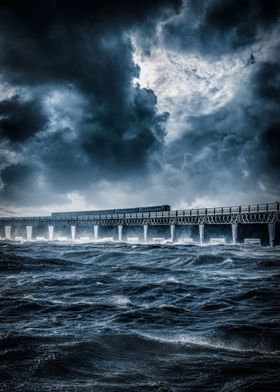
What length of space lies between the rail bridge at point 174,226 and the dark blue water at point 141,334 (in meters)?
29.6

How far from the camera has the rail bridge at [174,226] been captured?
4188 centimetres

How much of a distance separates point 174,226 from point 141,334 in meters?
49.1

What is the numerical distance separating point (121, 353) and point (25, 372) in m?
1.64

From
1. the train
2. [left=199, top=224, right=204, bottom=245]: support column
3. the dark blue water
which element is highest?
the train

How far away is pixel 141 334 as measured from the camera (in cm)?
677

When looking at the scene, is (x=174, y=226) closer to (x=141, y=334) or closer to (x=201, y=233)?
Answer: (x=201, y=233)

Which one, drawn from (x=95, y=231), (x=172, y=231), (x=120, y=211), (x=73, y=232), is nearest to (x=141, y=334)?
(x=172, y=231)

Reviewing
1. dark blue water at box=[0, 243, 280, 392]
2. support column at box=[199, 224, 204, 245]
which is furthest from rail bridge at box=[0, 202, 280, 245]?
dark blue water at box=[0, 243, 280, 392]

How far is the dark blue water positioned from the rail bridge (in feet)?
97.3

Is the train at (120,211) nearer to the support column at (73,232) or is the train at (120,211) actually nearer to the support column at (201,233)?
the support column at (73,232)

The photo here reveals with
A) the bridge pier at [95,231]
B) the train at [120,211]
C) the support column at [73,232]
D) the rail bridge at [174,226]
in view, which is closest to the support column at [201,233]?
the rail bridge at [174,226]

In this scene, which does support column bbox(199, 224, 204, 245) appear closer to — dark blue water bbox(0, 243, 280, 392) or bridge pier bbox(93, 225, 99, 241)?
bridge pier bbox(93, 225, 99, 241)

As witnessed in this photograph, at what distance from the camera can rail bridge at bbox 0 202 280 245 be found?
41875mm

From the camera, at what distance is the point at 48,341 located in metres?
6.27
